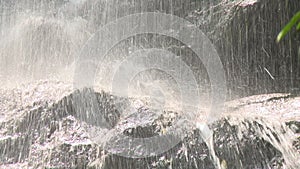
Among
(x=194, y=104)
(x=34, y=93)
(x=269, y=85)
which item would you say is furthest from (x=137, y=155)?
(x=269, y=85)

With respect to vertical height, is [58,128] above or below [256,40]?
below

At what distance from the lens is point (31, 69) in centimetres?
606

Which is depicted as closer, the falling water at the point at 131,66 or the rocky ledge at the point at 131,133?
the rocky ledge at the point at 131,133

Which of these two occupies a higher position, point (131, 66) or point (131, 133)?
point (131, 66)

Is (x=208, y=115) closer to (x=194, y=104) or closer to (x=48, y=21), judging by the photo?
(x=194, y=104)

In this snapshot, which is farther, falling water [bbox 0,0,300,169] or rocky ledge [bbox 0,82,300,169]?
falling water [bbox 0,0,300,169]

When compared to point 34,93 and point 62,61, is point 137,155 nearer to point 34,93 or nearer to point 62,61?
point 34,93

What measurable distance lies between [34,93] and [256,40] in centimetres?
347

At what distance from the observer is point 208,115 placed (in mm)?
3521

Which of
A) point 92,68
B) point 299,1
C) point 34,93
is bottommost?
point 34,93

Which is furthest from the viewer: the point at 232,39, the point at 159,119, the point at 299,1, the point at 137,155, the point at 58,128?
the point at 232,39

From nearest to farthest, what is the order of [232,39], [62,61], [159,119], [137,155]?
[137,155] < [159,119] < [232,39] < [62,61]

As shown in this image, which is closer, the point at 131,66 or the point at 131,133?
the point at 131,133

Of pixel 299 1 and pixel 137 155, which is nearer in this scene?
pixel 137 155
